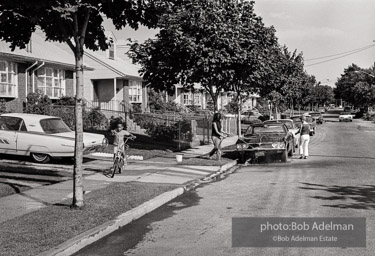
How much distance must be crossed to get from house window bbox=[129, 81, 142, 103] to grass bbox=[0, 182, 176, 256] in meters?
26.8

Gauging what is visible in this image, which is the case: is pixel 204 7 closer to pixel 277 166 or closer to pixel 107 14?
pixel 277 166

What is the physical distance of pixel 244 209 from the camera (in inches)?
329

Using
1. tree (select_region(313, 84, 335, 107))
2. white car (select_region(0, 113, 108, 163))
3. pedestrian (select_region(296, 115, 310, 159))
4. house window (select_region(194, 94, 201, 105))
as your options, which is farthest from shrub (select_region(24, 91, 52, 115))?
tree (select_region(313, 84, 335, 107))

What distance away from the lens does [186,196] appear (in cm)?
1024

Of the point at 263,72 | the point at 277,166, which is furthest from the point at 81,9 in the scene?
the point at 263,72

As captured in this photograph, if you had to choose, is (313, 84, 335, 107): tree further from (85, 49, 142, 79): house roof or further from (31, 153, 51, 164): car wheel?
(31, 153, 51, 164): car wheel

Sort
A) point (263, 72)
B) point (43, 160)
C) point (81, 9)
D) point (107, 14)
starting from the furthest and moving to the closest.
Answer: point (263, 72) < point (43, 160) < point (107, 14) < point (81, 9)

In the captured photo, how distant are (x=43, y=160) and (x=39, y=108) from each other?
32.9 ft

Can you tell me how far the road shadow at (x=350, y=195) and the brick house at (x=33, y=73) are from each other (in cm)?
1781

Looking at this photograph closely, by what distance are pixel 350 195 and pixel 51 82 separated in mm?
22347

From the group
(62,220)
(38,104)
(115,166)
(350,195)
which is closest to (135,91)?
(38,104)

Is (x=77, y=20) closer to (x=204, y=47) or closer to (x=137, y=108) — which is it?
(x=204, y=47)

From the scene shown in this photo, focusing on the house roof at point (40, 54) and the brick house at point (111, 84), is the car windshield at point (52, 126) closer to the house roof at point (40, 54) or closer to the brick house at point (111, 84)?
the house roof at point (40, 54)

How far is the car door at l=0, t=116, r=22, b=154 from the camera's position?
14719 mm
